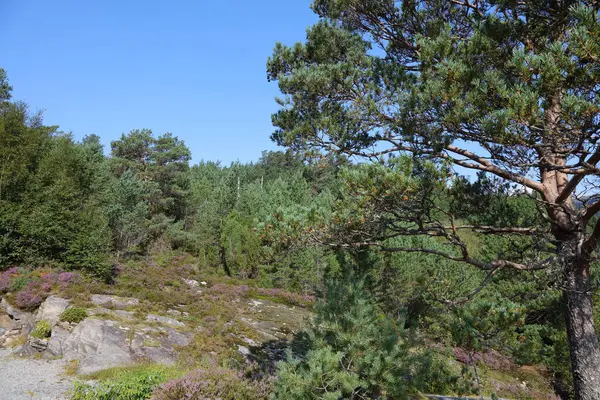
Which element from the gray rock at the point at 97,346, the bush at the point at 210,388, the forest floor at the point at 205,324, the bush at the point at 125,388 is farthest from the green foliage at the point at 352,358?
the gray rock at the point at 97,346

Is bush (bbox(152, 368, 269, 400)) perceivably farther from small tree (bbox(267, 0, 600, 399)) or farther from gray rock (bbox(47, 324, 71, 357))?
gray rock (bbox(47, 324, 71, 357))

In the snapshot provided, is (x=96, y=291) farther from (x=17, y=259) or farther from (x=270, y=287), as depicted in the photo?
(x=270, y=287)

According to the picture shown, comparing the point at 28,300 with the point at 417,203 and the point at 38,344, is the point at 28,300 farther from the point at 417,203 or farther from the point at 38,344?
the point at 417,203

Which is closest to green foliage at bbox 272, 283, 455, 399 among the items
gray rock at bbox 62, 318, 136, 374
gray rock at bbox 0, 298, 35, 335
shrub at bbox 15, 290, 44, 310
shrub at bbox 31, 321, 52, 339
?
gray rock at bbox 62, 318, 136, 374

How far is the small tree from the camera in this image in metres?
3.53

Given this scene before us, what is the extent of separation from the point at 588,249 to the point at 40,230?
14962 mm

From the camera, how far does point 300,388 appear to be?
14.9 feet

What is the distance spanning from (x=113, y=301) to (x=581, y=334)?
11.2 meters

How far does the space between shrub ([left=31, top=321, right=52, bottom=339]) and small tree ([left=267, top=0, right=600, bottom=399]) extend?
766 cm

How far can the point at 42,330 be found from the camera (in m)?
8.63

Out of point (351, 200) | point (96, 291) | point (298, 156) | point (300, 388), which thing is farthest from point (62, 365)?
point (351, 200)

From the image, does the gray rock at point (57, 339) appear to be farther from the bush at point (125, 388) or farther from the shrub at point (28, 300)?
the bush at point (125, 388)

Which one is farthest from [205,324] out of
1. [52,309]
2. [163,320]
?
[52,309]

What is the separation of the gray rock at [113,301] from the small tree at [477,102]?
796cm
